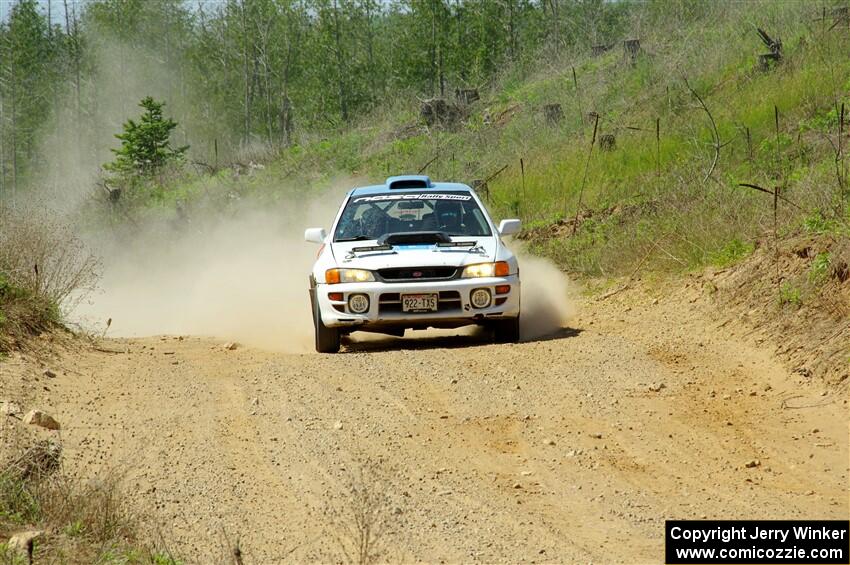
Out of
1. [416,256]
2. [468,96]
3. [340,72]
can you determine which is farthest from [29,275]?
[340,72]

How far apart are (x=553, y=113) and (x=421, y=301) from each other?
52.3 ft

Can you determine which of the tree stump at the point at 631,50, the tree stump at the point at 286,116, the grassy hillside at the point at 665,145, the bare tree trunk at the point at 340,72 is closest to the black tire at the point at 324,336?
the grassy hillside at the point at 665,145

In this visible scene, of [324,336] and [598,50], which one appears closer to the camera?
[324,336]

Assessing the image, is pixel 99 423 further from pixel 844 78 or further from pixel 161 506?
pixel 844 78

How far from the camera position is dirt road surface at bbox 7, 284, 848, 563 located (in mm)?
6559

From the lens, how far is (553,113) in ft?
88.6

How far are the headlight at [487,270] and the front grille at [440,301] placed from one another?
0.26 meters

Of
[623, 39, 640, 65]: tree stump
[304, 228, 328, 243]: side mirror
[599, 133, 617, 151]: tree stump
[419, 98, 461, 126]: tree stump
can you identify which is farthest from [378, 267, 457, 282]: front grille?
[419, 98, 461, 126]: tree stump

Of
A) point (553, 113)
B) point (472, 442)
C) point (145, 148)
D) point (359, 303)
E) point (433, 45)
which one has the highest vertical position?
point (433, 45)

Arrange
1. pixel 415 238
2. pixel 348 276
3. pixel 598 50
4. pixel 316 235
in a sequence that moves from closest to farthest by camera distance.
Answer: pixel 348 276 → pixel 415 238 → pixel 316 235 → pixel 598 50

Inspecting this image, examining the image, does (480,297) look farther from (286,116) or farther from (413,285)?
(286,116)

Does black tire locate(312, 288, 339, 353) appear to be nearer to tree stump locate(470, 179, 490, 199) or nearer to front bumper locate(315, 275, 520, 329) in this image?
front bumper locate(315, 275, 520, 329)

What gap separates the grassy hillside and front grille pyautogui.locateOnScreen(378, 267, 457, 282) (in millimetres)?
3673

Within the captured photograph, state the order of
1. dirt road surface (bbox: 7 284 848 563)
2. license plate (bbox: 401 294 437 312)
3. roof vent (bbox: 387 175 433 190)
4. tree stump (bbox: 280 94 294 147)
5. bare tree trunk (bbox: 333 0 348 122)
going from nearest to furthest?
dirt road surface (bbox: 7 284 848 563) → license plate (bbox: 401 294 437 312) → roof vent (bbox: 387 175 433 190) → bare tree trunk (bbox: 333 0 348 122) → tree stump (bbox: 280 94 294 147)
